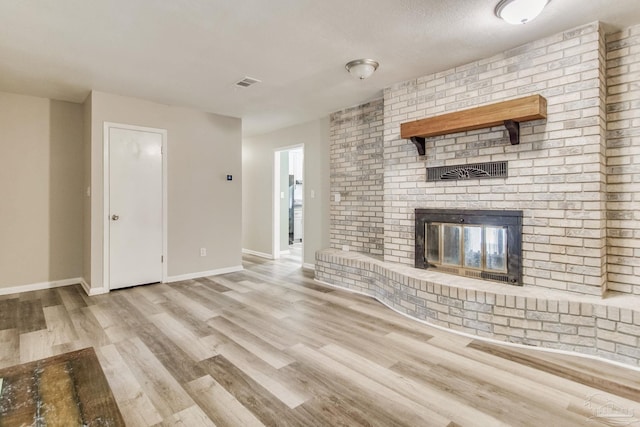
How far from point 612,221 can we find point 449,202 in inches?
49.0

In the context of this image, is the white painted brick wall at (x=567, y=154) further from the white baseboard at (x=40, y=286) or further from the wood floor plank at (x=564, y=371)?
the white baseboard at (x=40, y=286)

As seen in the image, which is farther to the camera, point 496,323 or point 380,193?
point 380,193

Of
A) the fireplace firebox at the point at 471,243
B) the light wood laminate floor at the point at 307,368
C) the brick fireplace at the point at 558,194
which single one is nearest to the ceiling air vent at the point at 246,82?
the brick fireplace at the point at 558,194

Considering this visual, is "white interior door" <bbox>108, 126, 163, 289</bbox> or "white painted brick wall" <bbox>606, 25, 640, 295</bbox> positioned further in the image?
"white interior door" <bbox>108, 126, 163, 289</bbox>

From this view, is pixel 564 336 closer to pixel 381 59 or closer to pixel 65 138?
pixel 381 59

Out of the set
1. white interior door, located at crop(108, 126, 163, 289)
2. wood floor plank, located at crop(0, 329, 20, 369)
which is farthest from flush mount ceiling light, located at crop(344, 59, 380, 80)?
wood floor plank, located at crop(0, 329, 20, 369)

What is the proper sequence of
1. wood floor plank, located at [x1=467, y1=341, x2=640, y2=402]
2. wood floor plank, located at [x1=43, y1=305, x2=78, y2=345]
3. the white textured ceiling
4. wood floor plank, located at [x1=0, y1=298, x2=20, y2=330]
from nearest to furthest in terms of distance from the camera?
wood floor plank, located at [x1=467, y1=341, x2=640, y2=402] < the white textured ceiling < wood floor plank, located at [x1=43, y1=305, x2=78, y2=345] < wood floor plank, located at [x1=0, y1=298, x2=20, y2=330]

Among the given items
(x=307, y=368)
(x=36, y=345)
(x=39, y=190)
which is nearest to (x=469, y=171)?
(x=307, y=368)

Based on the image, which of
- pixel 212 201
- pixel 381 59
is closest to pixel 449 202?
pixel 381 59

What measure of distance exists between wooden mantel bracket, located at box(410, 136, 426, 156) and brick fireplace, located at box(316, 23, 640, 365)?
0.16m

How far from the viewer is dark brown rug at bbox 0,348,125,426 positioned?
121 cm

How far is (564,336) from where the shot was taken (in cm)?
243

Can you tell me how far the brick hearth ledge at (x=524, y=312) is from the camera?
2.28 metres

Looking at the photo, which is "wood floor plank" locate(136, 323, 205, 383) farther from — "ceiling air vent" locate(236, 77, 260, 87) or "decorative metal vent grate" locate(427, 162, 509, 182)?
"decorative metal vent grate" locate(427, 162, 509, 182)
